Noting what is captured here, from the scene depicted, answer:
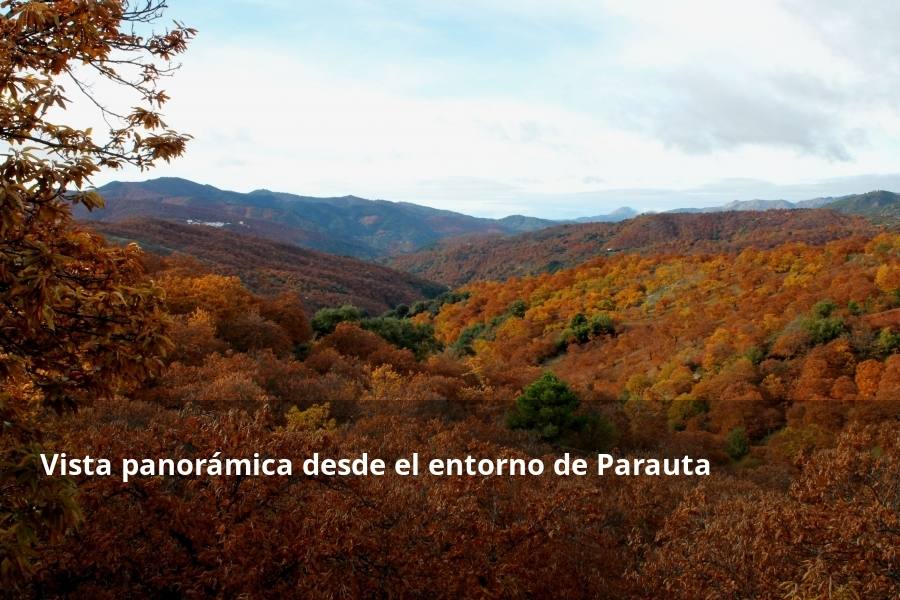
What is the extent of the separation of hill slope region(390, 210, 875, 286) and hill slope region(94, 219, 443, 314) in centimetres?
3545

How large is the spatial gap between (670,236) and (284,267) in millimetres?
102296

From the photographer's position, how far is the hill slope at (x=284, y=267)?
315 ft

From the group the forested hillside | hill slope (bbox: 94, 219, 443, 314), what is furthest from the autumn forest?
hill slope (bbox: 94, 219, 443, 314)

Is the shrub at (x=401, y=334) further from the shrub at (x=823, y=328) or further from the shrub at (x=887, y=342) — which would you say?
the shrub at (x=887, y=342)

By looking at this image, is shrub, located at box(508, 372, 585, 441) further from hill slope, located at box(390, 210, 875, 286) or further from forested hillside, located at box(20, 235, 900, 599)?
hill slope, located at box(390, 210, 875, 286)

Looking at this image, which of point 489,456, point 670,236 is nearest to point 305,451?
point 489,456

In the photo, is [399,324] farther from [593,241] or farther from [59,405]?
[593,241]

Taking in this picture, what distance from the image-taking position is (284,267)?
118625 mm

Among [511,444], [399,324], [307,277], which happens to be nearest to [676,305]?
[399,324]

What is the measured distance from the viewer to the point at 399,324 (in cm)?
4131

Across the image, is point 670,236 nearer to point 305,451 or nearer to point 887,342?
point 887,342

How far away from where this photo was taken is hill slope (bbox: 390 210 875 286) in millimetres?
120875

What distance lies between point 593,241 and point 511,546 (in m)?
174

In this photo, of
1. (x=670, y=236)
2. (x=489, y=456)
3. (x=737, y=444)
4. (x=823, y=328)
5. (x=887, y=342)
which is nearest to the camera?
(x=489, y=456)
